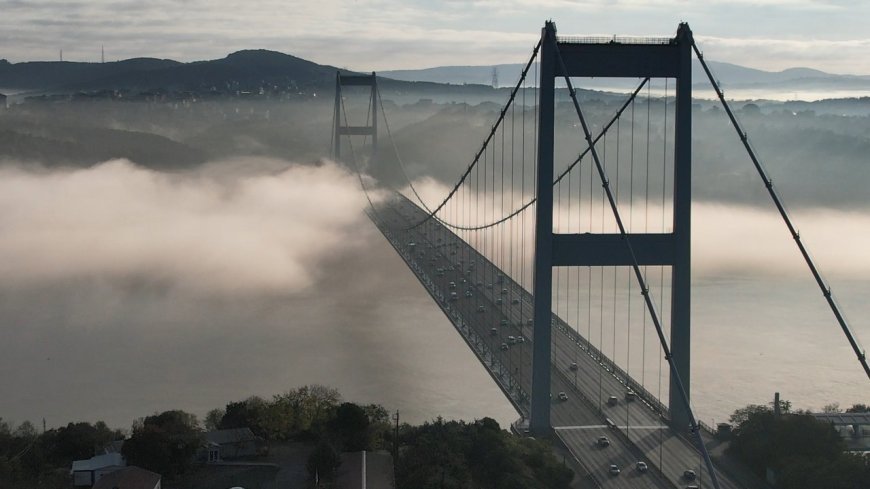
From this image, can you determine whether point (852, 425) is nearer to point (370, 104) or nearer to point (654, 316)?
point (654, 316)

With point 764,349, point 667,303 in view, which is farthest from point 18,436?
point 667,303

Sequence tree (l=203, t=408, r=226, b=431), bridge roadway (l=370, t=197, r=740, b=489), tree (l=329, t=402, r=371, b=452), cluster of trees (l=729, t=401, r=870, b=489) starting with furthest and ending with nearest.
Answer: tree (l=203, t=408, r=226, b=431), tree (l=329, t=402, r=371, b=452), bridge roadway (l=370, t=197, r=740, b=489), cluster of trees (l=729, t=401, r=870, b=489)

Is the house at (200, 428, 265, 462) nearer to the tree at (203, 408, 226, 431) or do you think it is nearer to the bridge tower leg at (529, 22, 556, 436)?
the tree at (203, 408, 226, 431)

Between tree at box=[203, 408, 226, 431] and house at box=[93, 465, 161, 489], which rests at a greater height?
tree at box=[203, 408, 226, 431]

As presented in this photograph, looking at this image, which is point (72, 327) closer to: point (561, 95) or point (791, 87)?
point (561, 95)

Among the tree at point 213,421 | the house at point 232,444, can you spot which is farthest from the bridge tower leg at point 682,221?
the tree at point 213,421

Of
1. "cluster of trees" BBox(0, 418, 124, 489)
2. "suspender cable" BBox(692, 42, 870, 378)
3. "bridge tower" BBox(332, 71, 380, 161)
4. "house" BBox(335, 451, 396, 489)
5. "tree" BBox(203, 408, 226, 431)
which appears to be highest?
"bridge tower" BBox(332, 71, 380, 161)

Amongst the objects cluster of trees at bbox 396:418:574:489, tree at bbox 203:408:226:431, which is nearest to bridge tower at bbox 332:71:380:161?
tree at bbox 203:408:226:431

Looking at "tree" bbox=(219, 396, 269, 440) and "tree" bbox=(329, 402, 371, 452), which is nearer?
"tree" bbox=(329, 402, 371, 452)

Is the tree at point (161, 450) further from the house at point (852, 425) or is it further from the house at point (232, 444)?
the house at point (852, 425)
